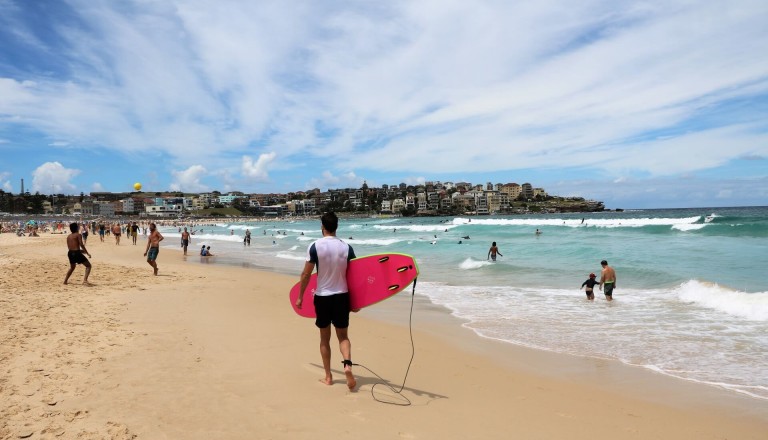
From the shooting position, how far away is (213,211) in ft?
551

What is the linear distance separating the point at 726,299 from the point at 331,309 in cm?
981

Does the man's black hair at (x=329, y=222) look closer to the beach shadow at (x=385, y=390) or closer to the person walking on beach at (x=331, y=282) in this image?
the person walking on beach at (x=331, y=282)

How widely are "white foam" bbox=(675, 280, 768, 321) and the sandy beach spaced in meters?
5.04

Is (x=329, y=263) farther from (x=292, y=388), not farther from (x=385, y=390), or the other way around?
(x=385, y=390)

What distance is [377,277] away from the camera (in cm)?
477

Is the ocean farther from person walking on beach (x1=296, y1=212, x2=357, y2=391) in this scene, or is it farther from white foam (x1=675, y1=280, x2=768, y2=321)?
person walking on beach (x1=296, y1=212, x2=357, y2=391)

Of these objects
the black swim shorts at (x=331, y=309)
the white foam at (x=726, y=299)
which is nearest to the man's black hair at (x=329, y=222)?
the black swim shorts at (x=331, y=309)

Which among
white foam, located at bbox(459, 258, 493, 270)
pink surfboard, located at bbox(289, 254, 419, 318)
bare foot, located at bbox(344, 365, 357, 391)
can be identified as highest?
pink surfboard, located at bbox(289, 254, 419, 318)

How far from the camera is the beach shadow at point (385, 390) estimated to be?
421 centimetres

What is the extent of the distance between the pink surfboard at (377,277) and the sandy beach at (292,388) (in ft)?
2.94

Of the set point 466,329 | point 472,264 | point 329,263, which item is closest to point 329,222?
point 329,263

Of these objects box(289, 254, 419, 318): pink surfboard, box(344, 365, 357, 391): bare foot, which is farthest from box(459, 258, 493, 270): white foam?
box(344, 365, 357, 391): bare foot

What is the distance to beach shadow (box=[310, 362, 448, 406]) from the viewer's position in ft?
13.8

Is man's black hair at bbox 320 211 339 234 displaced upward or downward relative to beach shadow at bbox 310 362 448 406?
upward
